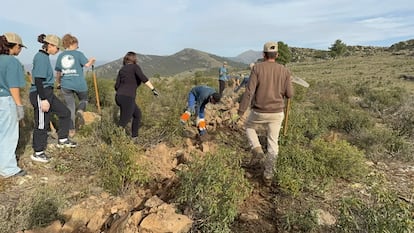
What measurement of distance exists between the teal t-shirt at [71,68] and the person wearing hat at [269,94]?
2.87 m

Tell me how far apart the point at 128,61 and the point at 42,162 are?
77.8 inches

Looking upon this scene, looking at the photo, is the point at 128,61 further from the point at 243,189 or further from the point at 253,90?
the point at 243,189

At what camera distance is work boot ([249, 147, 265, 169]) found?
4312 mm

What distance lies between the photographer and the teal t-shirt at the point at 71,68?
5176mm

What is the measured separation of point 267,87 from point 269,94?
3.6 inches

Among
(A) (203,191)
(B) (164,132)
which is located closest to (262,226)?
(A) (203,191)

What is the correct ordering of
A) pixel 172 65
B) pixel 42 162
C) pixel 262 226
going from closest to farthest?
pixel 262 226, pixel 42 162, pixel 172 65

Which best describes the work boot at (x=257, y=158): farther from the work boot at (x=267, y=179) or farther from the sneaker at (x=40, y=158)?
the sneaker at (x=40, y=158)

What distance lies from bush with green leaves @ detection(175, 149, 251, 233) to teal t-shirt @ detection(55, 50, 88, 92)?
10.0 ft

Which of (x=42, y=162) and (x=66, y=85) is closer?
(x=42, y=162)

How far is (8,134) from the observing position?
4.03m

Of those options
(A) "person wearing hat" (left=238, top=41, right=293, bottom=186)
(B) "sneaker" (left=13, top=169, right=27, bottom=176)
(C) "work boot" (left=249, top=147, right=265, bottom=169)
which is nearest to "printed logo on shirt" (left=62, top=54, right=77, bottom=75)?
(B) "sneaker" (left=13, top=169, right=27, bottom=176)

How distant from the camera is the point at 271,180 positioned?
13.2ft

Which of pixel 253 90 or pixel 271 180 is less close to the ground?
pixel 253 90
